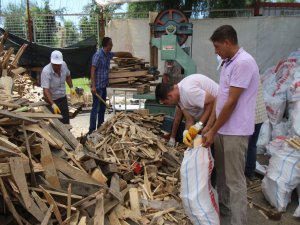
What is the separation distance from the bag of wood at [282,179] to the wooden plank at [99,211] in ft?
8.00

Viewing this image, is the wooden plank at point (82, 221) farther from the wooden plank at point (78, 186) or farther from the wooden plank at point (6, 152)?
the wooden plank at point (6, 152)

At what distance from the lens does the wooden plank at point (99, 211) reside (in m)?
3.22

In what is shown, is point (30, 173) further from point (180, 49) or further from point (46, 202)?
point (180, 49)

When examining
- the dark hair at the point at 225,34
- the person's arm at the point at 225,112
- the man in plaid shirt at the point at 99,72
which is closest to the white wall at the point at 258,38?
the man in plaid shirt at the point at 99,72

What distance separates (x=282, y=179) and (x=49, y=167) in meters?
2.97

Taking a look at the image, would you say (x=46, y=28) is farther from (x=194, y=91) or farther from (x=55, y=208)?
(x=55, y=208)

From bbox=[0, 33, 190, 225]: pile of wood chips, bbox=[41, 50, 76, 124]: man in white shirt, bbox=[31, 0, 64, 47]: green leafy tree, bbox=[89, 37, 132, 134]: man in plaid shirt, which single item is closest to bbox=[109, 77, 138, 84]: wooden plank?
bbox=[89, 37, 132, 134]: man in plaid shirt

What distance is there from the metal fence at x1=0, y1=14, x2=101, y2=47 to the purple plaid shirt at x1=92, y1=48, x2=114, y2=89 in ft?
16.7

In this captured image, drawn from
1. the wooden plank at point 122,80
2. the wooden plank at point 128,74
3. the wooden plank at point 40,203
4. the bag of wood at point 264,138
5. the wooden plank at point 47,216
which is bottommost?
the bag of wood at point 264,138

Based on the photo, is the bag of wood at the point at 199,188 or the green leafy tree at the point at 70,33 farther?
the green leafy tree at the point at 70,33

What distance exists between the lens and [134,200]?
398 centimetres

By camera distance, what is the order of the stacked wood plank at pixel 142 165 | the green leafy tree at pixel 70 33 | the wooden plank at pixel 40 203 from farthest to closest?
the green leafy tree at pixel 70 33 → the stacked wood plank at pixel 142 165 → the wooden plank at pixel 40 203

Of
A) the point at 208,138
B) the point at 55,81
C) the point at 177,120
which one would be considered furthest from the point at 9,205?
the point at 55,81

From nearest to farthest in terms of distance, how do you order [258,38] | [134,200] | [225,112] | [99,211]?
[99,211]
[225,112]
[134,200]
[258,38]
